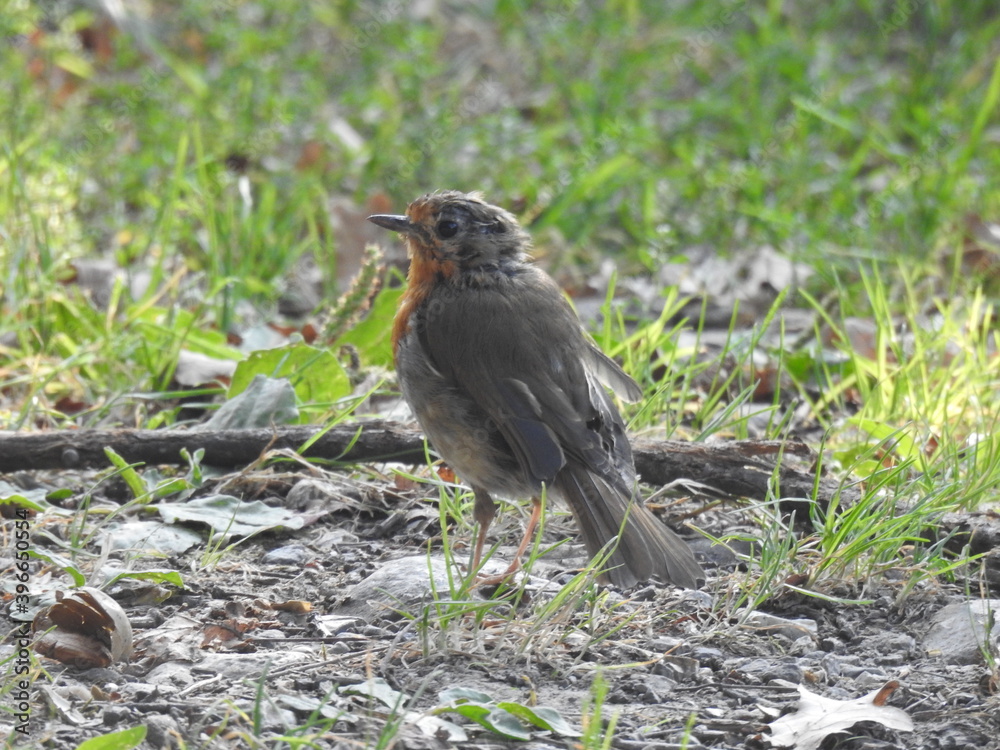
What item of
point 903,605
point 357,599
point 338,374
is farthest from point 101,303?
point 903,605

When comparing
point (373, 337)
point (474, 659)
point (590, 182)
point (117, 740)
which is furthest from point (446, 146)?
point (117, 740)

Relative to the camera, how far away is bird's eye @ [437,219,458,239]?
404 cm

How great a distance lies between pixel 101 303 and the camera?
564cm

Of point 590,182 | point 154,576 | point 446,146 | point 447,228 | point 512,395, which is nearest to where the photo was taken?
point 154,576

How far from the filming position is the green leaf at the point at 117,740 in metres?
2.38

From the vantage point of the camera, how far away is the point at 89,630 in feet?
9.92

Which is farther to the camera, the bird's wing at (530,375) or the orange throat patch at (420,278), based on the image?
the orange throat patch at (420,278)

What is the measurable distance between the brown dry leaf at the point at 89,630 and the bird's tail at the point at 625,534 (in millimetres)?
1183

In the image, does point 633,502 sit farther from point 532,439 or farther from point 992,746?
point 992,746

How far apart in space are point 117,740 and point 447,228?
207cm

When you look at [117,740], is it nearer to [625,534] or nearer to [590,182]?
[625,534]

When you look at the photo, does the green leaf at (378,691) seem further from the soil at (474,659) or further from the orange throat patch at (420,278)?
the orange throat patch at (420,278)

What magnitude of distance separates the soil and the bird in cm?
18

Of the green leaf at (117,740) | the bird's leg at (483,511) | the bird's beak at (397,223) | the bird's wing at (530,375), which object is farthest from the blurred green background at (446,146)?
the green leaf at (117,740)
